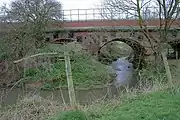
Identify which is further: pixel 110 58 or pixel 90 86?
pixel 110 58

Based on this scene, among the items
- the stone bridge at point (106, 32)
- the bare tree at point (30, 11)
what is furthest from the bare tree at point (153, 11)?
the bare tree at point (30, 11)

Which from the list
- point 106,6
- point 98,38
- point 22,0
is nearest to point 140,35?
point 98,38

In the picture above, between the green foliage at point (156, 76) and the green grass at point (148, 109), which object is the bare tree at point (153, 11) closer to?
the green foliage at point (156, 76)

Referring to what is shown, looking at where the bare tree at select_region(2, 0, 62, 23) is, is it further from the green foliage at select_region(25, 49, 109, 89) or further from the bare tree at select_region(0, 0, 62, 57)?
the green foliage at select_region(25, 49, 109, 89)

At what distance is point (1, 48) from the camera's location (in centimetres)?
2191

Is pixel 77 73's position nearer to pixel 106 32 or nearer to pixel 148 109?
pixel 106 32

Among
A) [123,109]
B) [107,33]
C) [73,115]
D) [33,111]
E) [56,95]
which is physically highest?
[107,33]

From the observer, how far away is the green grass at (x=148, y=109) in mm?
5836

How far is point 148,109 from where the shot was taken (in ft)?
20.9

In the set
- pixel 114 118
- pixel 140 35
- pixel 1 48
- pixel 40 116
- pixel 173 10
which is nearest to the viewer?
pixel 114 118

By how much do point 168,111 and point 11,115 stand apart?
11.2 ft

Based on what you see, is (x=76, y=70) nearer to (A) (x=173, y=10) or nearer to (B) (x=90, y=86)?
(B) (x=90, y=86)

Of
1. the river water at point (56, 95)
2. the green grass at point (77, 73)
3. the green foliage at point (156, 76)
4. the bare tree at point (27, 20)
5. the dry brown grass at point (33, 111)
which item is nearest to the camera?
the dry brown grass at point (33, 111)

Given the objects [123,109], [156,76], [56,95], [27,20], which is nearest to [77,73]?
[27,20]
